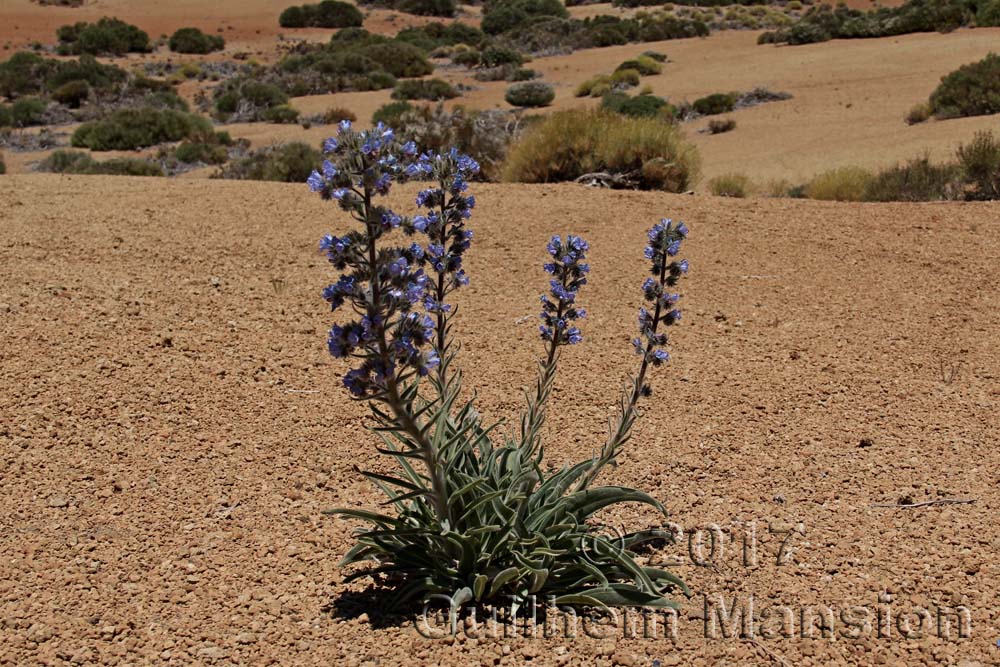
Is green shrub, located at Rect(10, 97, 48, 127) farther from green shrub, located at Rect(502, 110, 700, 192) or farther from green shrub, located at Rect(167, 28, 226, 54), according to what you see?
green shrub, located at Rect(167, 28, 226, 54)

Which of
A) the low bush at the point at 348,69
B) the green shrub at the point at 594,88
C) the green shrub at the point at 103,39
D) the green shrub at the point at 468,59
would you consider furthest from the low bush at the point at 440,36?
the green shrub at the point at 594,88

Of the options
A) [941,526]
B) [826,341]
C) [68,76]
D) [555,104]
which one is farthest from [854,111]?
[68,76]

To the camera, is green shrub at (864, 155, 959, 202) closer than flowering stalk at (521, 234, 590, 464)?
No

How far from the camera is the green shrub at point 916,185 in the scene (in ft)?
34.1

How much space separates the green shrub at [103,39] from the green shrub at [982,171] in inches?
1653

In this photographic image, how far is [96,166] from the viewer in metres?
16.2

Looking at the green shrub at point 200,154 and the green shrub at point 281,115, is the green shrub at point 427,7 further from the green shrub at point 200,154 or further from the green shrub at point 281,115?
the green shrub at point 200,154

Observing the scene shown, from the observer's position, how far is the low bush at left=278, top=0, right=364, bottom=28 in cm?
5342

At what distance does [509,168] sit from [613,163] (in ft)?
4.51

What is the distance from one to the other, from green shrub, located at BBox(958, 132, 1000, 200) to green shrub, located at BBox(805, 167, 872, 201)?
1172 millimetres

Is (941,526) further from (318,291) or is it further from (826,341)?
(318,291)

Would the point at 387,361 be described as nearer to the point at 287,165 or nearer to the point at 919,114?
the point at 287,165

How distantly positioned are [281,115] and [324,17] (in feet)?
103

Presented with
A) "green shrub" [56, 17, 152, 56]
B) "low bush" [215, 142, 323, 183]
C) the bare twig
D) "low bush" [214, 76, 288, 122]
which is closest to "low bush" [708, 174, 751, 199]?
"low bush" [215, 142, 323, 183]
